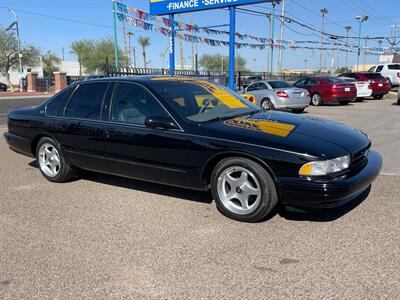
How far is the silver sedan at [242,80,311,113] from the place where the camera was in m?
14.0

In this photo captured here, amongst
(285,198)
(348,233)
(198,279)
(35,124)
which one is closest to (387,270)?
(348,233)

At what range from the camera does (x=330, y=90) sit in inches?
688

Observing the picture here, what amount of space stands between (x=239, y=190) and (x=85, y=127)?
7.62 feet

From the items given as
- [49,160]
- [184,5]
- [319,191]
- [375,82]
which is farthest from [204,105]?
[375,82]

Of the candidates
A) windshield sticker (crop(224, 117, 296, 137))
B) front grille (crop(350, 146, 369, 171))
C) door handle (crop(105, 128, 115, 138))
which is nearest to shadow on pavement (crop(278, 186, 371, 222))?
front grille (crop(350, 146, 369, 171))

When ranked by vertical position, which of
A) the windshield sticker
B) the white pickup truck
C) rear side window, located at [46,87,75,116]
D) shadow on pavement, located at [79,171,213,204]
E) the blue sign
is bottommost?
shadow on pavement, located at [79,171,213,204]

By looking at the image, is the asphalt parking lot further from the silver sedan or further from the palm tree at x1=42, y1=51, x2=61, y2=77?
the palm tree at x1=42, y1=51, x2=61, y2=77

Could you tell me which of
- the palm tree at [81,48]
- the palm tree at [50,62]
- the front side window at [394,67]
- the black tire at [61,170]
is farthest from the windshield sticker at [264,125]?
the palm tree at [50,62]

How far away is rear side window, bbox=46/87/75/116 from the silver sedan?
9.60 m

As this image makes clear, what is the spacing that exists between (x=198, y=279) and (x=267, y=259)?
0.64m

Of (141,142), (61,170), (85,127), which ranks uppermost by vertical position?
(85,127)

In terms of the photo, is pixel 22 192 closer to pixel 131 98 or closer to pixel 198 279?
pixel 131 98

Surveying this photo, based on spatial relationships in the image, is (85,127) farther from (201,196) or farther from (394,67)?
(394,67)

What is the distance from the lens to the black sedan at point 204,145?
3721 millimetres
